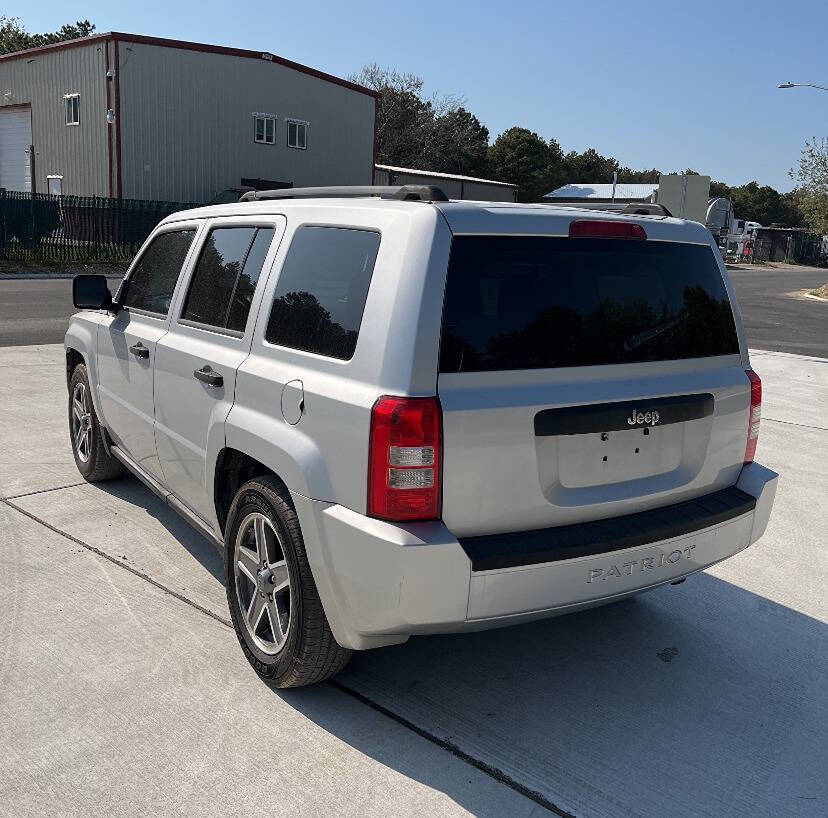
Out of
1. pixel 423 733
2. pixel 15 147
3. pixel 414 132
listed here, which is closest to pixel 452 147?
pixel 414 132

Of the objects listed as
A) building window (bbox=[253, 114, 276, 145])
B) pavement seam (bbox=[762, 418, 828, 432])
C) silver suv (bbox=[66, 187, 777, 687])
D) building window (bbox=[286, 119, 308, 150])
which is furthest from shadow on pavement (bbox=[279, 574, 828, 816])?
building window (bbox=[286, 119, 308, 150])

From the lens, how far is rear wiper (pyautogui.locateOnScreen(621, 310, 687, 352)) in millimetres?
3279

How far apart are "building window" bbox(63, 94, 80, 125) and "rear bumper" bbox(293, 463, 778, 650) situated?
3499 cm

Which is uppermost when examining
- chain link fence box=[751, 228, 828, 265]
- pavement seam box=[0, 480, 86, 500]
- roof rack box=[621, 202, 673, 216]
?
chain link fence box=[751, 228, 828, 265]

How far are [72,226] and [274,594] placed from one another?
89.9 feet

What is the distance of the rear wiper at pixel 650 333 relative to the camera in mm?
3279

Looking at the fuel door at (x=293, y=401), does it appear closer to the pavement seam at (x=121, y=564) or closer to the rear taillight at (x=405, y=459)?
the rear taillight at (x=405, y=459)

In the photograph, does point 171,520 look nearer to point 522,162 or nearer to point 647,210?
point 647,210

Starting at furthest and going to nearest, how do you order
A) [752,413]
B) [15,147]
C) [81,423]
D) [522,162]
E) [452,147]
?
1. [522,162]
2. [452,147]
3. [15,147]
4. [81,423]
5. [752,413]

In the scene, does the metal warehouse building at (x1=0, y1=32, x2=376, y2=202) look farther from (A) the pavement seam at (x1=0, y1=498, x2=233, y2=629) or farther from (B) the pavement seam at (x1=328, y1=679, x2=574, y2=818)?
(B) the pavement seam at (x1=328, y1=679, x2=574, y2=818)

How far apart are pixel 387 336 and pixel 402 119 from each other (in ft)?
214

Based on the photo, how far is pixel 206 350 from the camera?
3887 mm

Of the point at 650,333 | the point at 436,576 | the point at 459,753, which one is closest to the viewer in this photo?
the point at 436,576

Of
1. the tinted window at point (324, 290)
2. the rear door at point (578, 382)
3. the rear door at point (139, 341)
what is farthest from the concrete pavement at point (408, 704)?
the tinted window at point (324, 290)
